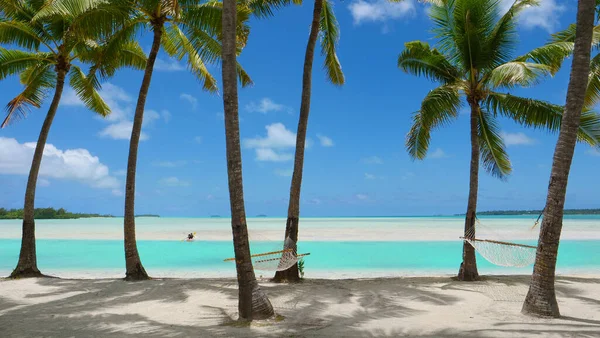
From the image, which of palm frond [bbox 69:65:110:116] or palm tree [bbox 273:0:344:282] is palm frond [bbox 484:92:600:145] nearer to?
palm tree [bbox 273:0:344:282]

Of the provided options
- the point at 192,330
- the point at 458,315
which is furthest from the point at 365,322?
the point at 192,330

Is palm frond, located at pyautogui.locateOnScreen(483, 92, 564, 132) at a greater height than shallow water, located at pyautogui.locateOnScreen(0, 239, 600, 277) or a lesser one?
greater

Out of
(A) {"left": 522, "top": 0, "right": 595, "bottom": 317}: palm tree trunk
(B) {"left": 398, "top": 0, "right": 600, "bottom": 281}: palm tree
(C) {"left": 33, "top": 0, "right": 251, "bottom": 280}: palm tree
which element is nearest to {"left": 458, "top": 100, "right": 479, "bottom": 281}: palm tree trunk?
(B) {"left": 398, "top": 0, "right": 600, "bottom": 281}: palm tree

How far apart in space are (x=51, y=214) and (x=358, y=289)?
241 feet

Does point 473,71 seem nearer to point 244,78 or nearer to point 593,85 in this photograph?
point 593,85

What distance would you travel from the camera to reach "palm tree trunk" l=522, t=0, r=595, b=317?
557 cm

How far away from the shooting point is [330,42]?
32.5 ft

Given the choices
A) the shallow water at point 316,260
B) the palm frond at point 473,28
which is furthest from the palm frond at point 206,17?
the shallow water at point 316,260

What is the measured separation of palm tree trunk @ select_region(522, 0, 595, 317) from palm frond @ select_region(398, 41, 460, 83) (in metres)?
4.07

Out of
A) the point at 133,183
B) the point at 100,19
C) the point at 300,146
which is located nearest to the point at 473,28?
the point at 300,146

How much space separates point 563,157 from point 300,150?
446 centimetres

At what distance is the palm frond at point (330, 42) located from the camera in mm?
9750

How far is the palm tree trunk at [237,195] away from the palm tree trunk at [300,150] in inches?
113

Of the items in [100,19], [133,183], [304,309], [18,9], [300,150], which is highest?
[18,9]
